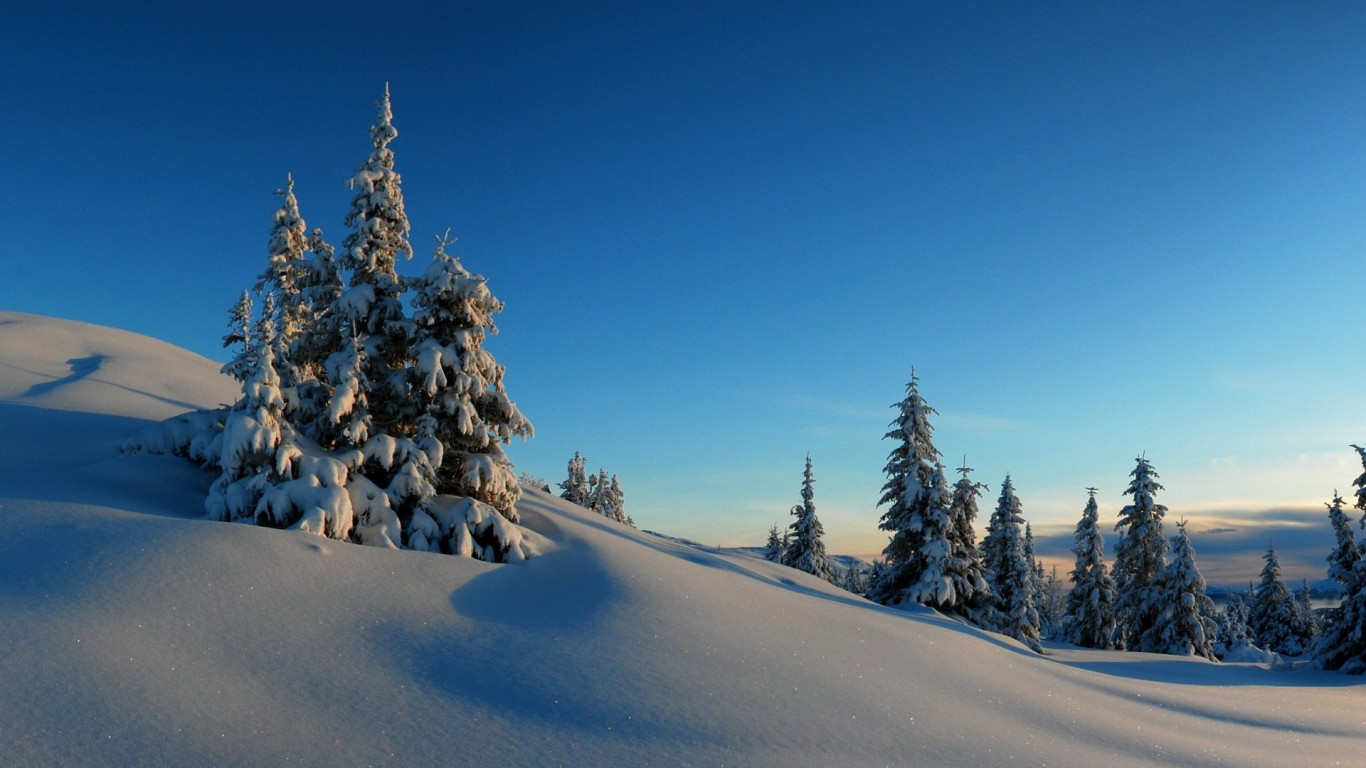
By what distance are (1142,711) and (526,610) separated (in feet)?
39.0

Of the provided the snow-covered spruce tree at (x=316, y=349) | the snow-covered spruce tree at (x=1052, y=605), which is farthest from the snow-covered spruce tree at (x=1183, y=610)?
the snow-covered spruce tree at (x=316, y=349)

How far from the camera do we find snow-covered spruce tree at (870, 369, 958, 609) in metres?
28.1

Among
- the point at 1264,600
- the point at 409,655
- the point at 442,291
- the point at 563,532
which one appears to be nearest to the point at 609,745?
the point at 409,655

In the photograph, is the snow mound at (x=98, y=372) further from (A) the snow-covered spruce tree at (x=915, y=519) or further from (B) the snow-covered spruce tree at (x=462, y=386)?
(A) the snow-covered spruce tree at (x=915, y=519)

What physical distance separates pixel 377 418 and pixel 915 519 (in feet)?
70.0

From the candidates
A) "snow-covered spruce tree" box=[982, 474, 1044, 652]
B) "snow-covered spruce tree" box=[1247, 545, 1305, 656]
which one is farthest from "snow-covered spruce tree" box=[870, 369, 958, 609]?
"snow-covered spruce tree" box=[1247, 545, 1305, 656]

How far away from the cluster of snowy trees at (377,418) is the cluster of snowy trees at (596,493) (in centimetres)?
4704

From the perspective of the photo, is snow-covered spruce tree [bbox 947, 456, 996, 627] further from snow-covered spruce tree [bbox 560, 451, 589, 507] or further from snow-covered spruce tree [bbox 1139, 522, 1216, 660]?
snow-covered spruce tree [bbox 560, 451, 589, 507]

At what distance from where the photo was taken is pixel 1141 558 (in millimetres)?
38375

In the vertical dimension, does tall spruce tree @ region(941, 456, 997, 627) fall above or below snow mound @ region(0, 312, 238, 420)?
below

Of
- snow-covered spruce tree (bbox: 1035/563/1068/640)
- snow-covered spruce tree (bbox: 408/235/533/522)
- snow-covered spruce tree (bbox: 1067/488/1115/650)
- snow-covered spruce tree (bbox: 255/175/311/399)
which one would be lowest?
snow-covered spruce tree (bbox: 1035/563/1068/640)

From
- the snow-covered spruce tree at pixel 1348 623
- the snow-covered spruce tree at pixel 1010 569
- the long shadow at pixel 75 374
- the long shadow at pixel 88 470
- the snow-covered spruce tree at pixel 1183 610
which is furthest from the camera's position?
the snow-covered spruce tree at pixel 1010 569

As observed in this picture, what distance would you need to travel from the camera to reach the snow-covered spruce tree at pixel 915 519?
2811cm

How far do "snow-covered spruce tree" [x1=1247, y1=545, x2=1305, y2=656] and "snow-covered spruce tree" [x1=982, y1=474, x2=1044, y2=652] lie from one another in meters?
24.3
